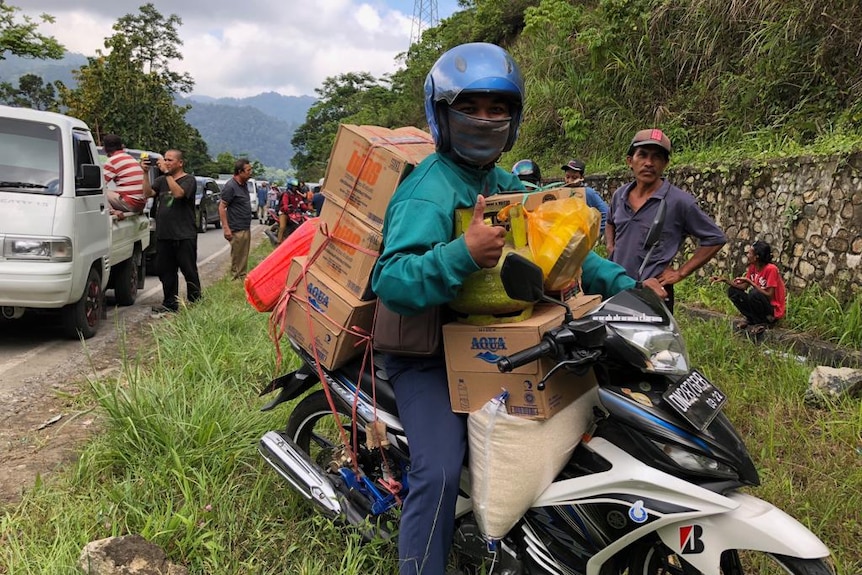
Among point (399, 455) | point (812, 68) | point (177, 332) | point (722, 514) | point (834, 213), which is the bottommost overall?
point (177, 332)

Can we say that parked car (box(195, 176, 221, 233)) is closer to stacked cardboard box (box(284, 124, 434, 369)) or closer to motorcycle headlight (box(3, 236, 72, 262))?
→ motorcycle headlight (box(3, 236, 72, 262))

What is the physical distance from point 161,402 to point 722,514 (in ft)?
9.26

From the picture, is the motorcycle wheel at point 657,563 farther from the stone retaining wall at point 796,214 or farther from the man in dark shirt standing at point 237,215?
the man in dark shirt standing at point 237,215

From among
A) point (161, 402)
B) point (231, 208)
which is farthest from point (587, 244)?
point (231, 208)

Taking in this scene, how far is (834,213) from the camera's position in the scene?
209 inches

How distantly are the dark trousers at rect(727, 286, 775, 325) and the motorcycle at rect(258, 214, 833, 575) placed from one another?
324 cm

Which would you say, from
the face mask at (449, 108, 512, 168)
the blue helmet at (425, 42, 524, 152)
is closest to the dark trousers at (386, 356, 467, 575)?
the face mask at (449, 108, 512, 168)

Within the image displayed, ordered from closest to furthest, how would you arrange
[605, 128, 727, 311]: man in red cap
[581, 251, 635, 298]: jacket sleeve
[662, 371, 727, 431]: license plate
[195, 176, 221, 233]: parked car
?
[662, 371, 727, 431]: license plate
[581, 251, 635, 298]: jacket sleeve
[605, 128, 727, 311]: man in red cap
[195, 176, 221, 233]: parked car

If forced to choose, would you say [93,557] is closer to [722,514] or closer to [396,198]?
[396,198]

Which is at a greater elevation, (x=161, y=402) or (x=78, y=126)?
(x=78, y=126)

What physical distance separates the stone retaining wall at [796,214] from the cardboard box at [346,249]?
4.48 metres

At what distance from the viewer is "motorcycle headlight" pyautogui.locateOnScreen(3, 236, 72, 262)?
214 inches

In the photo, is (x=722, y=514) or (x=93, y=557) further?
(x=93, y=557)

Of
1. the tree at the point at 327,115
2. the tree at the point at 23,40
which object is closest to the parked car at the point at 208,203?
the tree at the point at 23,40
